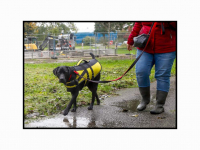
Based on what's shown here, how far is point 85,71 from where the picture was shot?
4.17 meters

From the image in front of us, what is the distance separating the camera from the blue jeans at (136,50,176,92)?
3.99 meters

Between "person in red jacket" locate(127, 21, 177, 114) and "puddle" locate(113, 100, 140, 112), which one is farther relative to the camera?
"puddle" locate(113, 100, 140, 112)

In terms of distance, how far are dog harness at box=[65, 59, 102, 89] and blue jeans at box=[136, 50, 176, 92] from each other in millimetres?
796

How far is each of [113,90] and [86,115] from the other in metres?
2.05

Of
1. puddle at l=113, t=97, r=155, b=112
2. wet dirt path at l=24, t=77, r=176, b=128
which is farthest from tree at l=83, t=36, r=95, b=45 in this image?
wet dirt path at l=24, t=77, r=176, b=128

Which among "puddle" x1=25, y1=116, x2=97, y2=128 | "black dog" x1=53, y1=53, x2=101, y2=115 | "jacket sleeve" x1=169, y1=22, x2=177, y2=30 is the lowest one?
"puddle" x1=25, y1=116, x2=97, y2=128

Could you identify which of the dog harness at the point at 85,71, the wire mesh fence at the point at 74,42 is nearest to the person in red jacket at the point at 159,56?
the dog harness at the point at 85,71

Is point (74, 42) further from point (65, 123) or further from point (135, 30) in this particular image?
point (65, 123)

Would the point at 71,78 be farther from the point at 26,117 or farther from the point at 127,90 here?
the point at 127,90

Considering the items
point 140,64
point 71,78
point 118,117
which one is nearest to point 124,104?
point 118,117

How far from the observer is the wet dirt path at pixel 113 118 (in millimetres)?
3744

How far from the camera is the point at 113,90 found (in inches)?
244

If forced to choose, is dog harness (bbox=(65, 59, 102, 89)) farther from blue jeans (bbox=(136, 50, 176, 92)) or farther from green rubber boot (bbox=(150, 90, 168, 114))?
green rubber boot (bbox=(150, 90, 168, 114))

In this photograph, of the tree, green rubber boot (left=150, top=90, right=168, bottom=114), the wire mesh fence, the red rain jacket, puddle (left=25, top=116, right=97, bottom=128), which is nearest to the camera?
puddle (left=25, top=116, right=97, bottom=128)
